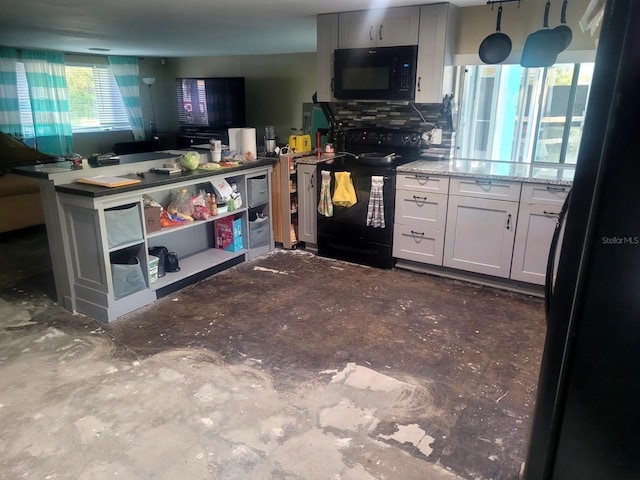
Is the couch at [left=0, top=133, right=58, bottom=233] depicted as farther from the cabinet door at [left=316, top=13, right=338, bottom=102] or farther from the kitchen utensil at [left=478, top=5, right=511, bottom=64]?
the kitchen utensil at [left=478, top=5, right=511, bottom=64]

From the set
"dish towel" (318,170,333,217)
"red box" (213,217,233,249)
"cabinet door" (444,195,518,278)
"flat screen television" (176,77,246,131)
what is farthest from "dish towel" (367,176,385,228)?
"flat screen television" (176,77,246,131)

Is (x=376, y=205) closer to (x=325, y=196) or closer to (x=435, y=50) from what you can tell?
(x=325, y=196)

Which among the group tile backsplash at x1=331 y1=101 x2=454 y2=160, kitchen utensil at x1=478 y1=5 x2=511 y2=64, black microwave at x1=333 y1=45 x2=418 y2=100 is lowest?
tile backsplash at x1=331 y1=101 x2=454 y2=160

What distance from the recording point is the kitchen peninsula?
2812mm

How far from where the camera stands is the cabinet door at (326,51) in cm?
390

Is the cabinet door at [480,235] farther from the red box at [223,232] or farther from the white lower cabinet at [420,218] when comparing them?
the red box at [223,232]

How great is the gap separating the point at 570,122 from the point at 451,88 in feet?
3.61

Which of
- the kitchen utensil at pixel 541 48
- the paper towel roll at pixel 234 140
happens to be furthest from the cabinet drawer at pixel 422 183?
the paper towel roll at pixel 234 140

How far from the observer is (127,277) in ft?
9.84

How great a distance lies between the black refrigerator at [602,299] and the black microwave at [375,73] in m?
2.83

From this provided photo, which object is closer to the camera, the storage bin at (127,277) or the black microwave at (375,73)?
the storage bin at (127,277)

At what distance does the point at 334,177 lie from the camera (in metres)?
3.84

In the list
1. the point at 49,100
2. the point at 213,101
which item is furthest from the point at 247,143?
the point at 49,100

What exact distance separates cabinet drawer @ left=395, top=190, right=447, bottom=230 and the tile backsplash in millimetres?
604
